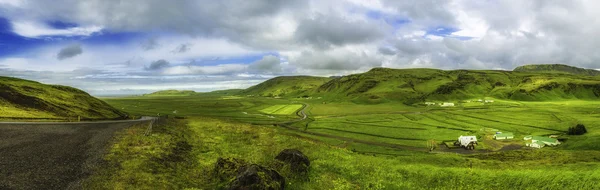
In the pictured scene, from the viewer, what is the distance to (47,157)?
99.0ft

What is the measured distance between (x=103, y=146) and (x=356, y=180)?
3073 cm

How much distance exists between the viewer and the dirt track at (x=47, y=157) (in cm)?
2348

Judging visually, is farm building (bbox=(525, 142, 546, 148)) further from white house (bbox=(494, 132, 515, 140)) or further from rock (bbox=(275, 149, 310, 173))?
rock (bbox=(275, 149, 310, 173))

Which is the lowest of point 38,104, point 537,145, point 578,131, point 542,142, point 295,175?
point 537,145

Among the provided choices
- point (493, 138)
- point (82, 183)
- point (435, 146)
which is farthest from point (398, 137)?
point (82, 183)

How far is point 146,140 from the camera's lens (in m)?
43.4

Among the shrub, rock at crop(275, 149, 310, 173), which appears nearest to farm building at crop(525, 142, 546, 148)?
Answer: the shrub

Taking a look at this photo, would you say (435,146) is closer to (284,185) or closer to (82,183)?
(284,185)

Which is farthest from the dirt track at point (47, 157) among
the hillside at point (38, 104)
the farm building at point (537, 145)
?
the farm building at point (537, 145)

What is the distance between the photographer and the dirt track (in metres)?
23.5

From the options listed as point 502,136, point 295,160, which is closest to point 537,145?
point 502,136

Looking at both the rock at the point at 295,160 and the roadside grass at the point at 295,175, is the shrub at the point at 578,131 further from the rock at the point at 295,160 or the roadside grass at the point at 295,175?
the rock at the point at 295,160

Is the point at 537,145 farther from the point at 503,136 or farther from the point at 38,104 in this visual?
the point at 38,104

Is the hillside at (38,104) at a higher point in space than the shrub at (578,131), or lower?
higher
